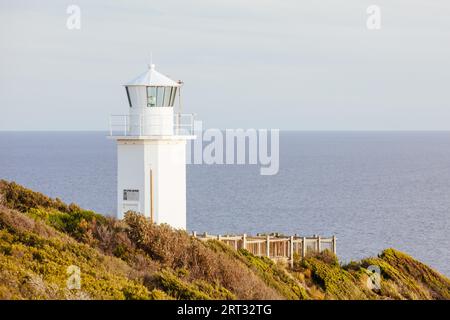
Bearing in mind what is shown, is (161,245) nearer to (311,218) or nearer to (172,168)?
(172,168)

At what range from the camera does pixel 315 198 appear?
6950cm

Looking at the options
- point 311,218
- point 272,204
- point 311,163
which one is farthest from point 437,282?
point 311,163

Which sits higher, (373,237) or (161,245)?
(161,245)

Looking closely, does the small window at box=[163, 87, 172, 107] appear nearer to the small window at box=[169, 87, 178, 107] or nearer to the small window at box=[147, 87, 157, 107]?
the small window at box=[169, 87, 178, 107]

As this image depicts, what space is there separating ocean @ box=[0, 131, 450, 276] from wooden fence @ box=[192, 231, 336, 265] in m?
13.9

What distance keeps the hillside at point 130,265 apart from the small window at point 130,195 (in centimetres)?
191

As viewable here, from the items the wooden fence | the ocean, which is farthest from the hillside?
the ocean

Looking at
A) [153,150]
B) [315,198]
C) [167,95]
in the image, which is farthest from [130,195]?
[315,198]

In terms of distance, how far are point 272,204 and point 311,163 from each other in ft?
174

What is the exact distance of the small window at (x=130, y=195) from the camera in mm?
20297

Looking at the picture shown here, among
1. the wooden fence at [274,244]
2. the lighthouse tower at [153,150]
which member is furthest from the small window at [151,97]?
the wooden fence at [274,244]

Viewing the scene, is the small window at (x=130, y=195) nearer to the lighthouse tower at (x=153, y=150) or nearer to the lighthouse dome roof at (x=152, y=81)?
the lighthouse tower at (x=153, y=150)
